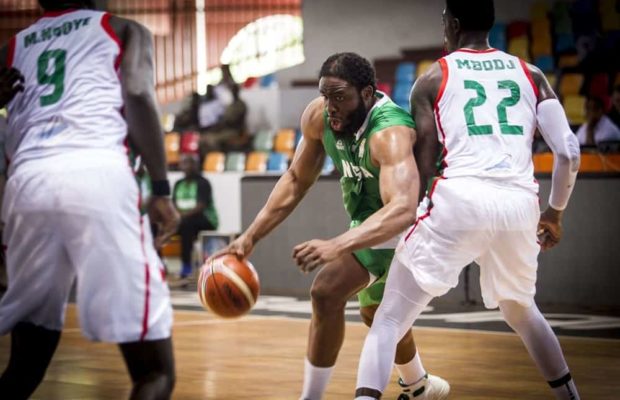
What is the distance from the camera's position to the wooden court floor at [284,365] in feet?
20.3

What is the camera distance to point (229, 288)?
4.91 meters

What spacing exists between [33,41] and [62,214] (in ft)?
2.17

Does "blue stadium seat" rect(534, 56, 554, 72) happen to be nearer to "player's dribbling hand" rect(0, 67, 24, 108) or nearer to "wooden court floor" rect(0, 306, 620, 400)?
"wooden court floor" rect(0, 306, 620, 400)

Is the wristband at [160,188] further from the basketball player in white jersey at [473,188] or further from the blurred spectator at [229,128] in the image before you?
the blurred spectator at [229,128]

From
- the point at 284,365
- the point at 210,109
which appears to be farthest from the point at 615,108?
the point at 210,109

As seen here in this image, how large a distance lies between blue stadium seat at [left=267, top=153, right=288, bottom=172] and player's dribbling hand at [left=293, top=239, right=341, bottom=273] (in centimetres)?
1204

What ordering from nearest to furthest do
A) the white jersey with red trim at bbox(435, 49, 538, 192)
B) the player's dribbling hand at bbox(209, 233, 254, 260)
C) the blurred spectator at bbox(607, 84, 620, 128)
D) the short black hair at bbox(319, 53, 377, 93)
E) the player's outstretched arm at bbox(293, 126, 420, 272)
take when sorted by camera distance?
the player's outstretched arm at bbox(293, 126, 420, 272)
the white jersey with red trim at bbox(435, 49, 538, 192)
the short black hair at bbox(319, 53, 377, 93)
the player's dribbling hand at bbox(209, 233, 254, 260)
the blurred spectator at bbox(607, 84, 620, 128)

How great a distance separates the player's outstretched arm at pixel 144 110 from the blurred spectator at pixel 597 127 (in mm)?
8691

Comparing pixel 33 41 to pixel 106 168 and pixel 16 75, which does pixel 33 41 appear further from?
pixel 106 168

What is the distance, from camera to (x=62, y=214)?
12.2 feet

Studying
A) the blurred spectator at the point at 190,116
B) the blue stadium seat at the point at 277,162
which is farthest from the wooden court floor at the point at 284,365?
the blurred spectator at the point at 190,116

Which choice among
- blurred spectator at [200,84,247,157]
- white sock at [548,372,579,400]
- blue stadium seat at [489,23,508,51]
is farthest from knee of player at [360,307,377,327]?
blurred spectator at [200,84,247,157]

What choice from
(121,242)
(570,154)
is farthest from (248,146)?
(121,242)

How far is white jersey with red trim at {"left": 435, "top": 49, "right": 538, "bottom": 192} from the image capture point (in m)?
4.70
